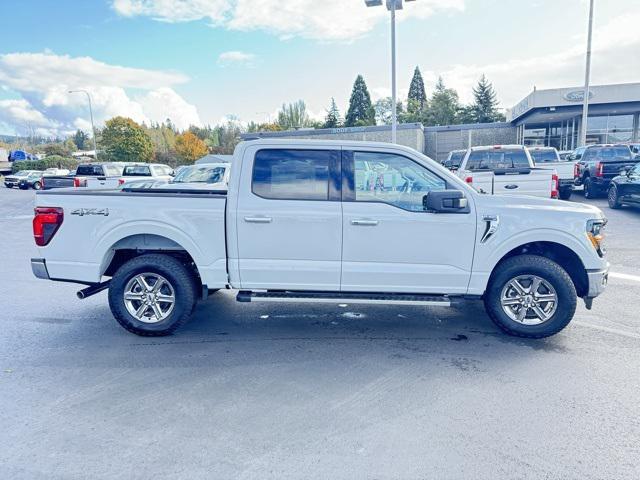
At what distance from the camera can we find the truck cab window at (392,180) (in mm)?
4273

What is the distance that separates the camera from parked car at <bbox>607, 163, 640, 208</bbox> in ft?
38.2

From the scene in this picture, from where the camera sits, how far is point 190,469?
2598mm

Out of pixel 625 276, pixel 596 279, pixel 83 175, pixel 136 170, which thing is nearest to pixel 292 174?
→ pixel 596 279

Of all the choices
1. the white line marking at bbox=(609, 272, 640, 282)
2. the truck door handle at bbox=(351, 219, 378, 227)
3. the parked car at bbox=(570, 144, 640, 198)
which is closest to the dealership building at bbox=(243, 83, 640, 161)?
the parked car at bbox=(570, 144, 640, 198)

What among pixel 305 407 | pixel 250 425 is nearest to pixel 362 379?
pixel 305 407

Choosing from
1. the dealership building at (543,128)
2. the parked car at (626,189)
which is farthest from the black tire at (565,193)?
the dealership building at (543,128)

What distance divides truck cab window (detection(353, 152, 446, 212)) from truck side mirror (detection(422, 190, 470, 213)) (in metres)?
0.20

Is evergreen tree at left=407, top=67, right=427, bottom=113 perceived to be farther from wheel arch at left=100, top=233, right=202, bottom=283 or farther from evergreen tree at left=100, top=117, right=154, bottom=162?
wheel arch at left=100, top=233, right=202, bottom=283

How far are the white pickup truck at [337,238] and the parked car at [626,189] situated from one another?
9.40m

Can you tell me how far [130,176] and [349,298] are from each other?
16.0m

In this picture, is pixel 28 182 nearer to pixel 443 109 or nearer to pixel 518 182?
pixel 518 182

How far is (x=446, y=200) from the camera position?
13.2 ft

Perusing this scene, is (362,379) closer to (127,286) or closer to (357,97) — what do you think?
(127,286)

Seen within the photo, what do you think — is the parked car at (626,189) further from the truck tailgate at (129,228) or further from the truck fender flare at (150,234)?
the truck fender flare at (150,234)
